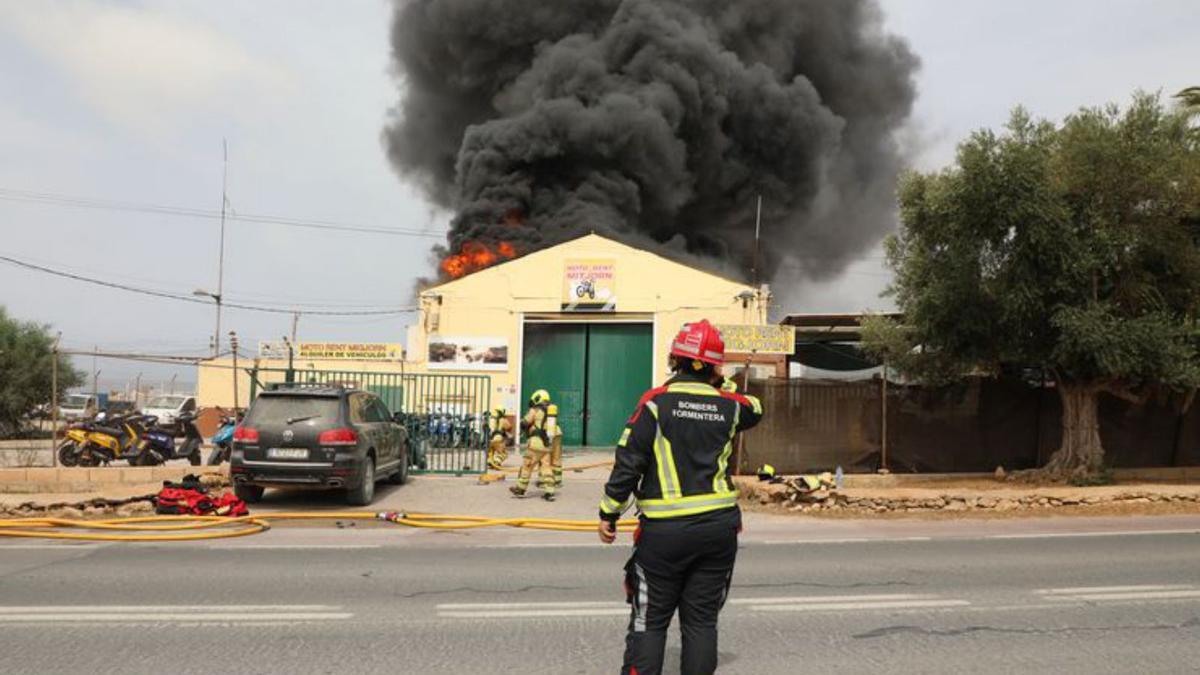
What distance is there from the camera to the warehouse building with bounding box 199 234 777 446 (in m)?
21.4

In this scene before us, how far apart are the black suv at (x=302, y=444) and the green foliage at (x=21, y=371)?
2257cm

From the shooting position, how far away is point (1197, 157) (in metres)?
13.0

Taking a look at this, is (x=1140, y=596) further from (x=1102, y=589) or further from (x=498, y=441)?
(x=498, y=441)

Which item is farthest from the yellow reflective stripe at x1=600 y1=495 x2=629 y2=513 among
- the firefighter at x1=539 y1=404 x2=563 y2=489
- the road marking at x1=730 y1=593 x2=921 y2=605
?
the firefighter at x1=539 y1=404 x2=563 y2=489

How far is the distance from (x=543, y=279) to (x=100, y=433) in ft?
34.6

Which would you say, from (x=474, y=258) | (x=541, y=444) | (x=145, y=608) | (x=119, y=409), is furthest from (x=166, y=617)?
(x=474, y=258)

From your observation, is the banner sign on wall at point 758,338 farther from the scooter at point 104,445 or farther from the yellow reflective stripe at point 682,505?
the yellow reflective stripe at point 682,505

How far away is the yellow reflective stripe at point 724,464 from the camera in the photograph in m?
3.59

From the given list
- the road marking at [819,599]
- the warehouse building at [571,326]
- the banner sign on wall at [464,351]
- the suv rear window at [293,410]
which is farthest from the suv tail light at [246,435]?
the banner sign on wall at [464,351]

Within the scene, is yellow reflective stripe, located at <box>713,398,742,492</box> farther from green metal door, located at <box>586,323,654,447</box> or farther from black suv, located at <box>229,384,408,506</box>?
green metal door, located at <box>586,323,654,447</box>

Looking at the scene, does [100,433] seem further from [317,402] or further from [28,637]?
[28,637]

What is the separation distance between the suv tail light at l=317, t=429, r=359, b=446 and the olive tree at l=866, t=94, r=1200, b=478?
352 inches

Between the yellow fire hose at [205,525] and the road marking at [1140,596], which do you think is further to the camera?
the yellow fire hose at [205,525]

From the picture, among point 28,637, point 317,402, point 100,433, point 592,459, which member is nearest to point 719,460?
point 28,637
